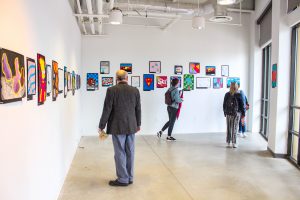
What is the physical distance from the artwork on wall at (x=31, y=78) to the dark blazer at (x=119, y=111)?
1.55 m

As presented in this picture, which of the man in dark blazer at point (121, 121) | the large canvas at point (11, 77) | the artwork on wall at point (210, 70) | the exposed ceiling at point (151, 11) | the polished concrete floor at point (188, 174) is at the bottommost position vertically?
the polished concrete floor at point (188, 174)

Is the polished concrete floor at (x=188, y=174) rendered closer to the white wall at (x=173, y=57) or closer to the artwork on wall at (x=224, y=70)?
the white wall at (x=173, y=57)

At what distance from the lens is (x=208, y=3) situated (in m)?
7.24

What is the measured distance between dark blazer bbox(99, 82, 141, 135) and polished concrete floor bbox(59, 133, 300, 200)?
83 cm

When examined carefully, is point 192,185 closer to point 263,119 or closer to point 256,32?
point 263,119

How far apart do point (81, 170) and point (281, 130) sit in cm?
381

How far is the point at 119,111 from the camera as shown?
12.8 ft

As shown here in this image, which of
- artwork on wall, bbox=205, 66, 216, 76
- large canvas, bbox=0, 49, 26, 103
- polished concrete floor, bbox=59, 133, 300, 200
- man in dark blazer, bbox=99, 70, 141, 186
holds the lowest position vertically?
polished concrete floor, bbox=59, 133, 300, 200

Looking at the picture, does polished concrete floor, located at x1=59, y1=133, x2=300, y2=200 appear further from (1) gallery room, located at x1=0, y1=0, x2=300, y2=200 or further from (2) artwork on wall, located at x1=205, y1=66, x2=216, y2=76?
(2) artwork on wall, located at x1=205, y1=66, x2=216, y2=76

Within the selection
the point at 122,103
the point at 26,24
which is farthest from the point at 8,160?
the point at 122,103

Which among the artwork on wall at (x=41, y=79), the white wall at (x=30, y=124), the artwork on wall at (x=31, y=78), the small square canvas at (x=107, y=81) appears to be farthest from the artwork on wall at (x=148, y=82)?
the artwork on wall at (x=31, y=78)

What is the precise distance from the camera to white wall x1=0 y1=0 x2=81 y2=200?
5.72 ft

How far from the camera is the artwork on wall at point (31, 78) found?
7.30ft

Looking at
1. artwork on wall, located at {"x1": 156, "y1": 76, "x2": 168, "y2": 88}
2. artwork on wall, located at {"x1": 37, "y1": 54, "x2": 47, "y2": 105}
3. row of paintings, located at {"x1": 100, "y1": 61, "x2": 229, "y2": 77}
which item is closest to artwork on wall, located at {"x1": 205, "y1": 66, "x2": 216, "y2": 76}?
row of paintings, located at {"x1": 100, "y1": 61, "x2": 229, "y2": 77}
